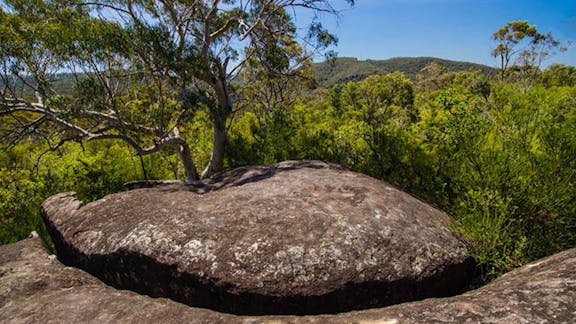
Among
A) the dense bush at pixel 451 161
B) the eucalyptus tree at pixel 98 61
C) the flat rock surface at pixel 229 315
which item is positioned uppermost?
the eucalyptus tree at pixel 98 61

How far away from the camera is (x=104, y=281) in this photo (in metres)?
5.26

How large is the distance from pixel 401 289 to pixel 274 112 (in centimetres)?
886

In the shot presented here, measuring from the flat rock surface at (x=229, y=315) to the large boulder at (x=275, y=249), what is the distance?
1.63 ft

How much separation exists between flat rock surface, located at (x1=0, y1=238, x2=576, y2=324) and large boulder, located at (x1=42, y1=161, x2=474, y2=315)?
50 cm

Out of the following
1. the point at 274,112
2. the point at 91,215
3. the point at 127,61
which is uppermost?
the point at 127,61

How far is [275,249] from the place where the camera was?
4.62m

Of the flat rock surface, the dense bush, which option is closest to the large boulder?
the flat rock surface

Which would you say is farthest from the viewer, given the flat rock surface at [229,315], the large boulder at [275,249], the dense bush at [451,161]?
the dense bush at [451,161]

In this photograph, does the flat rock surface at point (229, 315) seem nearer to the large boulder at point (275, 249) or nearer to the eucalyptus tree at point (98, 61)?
the large boulder at point (275, 249)

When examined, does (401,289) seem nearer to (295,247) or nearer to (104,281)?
(295,247)

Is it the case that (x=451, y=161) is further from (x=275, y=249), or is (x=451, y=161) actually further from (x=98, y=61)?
(x=98, y=61)

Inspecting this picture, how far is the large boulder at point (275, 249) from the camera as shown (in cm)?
436

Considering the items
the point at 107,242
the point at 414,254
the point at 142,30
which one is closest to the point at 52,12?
the point at 142,30

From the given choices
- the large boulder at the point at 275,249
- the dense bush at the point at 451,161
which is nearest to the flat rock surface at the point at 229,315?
the large boulder at the point at 275,249
